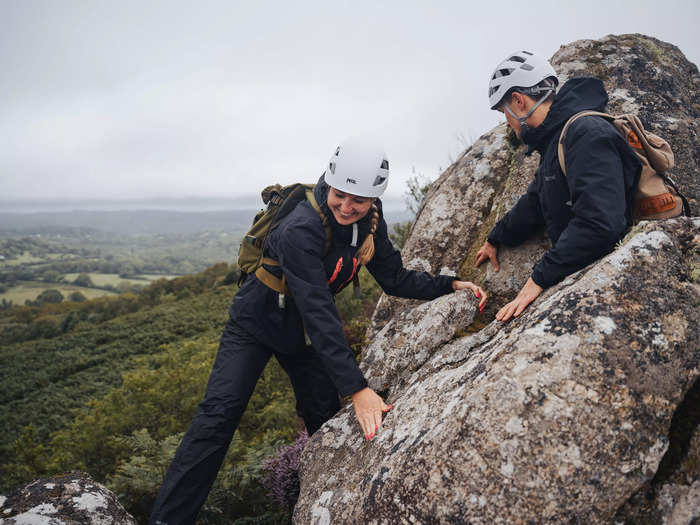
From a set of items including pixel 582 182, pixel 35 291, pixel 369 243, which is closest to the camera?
pixel 582 182

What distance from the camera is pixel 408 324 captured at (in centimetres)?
540

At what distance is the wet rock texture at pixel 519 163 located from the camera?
5457 millimetres

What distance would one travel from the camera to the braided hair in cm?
476

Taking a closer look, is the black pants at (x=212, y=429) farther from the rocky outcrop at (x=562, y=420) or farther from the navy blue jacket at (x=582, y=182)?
the navy blue jacket at (x=582, y=182)

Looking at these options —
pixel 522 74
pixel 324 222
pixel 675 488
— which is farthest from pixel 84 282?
pixel 675 488

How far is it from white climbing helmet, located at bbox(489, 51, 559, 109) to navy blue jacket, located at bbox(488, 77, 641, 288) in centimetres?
28

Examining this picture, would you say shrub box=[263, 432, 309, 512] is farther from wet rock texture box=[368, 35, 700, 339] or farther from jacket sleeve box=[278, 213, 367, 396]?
wet rock texture box=[368, 35, 700, 339]

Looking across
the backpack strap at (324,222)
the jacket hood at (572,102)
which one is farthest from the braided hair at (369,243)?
the jacket hood at (572,102)

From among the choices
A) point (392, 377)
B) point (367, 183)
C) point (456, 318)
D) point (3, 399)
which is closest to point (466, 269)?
point (456, 318)

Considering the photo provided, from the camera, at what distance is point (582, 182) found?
3.42 m

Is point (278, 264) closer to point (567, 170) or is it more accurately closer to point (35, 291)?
point (567, 170)

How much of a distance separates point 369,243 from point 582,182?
8.01 ft

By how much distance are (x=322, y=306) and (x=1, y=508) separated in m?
3.79

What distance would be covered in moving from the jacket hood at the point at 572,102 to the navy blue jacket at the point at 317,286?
2213 millimetres
